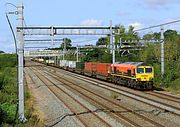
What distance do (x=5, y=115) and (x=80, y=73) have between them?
56542 millimetres

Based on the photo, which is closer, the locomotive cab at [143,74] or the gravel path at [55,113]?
the gravel path at [55,113]

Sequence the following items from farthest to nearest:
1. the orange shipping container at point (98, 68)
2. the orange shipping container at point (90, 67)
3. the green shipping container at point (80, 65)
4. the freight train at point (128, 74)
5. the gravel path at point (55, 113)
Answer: the green shipping container at point (80, 65) < the orange shipping container at point (90, 67) < the orange shipping container at point (98, 68) < the freight train at point (128, 74) < the gravel path at point (55, 113)

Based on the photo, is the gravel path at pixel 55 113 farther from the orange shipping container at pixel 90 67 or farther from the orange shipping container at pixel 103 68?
the orange shipping container at pixel 90 67

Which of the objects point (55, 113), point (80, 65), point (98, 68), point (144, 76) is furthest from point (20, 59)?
point (80, 65)

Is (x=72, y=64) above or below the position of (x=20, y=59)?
below

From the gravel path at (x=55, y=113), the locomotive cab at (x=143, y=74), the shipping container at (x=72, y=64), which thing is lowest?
the gravel path at (x=55, y=113)

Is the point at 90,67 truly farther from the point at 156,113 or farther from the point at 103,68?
the point at 156,113

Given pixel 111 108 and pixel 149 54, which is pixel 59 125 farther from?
pixel 149 54

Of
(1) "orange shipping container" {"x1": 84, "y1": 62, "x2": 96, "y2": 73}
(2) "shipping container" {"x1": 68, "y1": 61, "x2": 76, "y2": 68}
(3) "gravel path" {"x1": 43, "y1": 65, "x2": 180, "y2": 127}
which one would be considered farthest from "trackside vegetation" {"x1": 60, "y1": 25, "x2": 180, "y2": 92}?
(3) "gravel path" {"x1": 43, "y1": 65, "x2": 180, "y2": 127}

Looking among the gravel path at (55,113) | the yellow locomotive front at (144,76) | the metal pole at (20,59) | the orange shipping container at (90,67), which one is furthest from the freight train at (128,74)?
the metal pole at (20,59)

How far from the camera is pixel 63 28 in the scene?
44.2 m

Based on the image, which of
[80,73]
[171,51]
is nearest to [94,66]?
[171,51]

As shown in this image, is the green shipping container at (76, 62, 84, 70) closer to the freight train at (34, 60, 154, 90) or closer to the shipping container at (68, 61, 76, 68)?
the shipping container at (68, 61, 76, 68)

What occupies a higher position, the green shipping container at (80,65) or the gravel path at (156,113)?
the green shipping container at (80,65)
